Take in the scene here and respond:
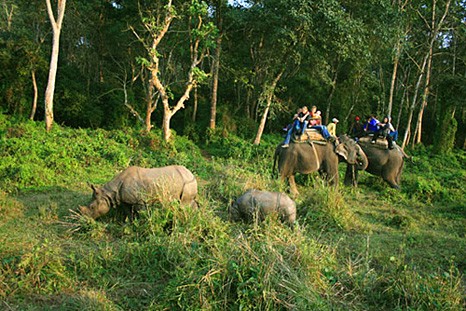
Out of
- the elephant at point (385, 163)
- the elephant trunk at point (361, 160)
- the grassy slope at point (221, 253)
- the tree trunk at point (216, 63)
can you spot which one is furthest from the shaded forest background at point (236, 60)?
the grassy slope at point (221, 253)

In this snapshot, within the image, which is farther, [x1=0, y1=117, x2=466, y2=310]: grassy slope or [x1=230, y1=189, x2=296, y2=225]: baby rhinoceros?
[x1=230, y1=189, x2=296, y2=225]: baby rhinoceros

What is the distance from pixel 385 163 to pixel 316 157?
2338 millimetres

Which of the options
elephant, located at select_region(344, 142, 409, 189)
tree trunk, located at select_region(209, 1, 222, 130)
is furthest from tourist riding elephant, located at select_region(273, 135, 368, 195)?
tree trunk, located at select_region(209, 1, 222, 130)

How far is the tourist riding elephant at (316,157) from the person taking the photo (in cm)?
1073

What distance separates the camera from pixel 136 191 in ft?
23.4

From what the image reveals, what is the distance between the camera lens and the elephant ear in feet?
37.0

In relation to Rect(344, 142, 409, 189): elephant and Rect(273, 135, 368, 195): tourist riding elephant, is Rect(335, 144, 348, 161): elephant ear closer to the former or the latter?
Rect(273, 135, 368, 195): tourist riding elephant

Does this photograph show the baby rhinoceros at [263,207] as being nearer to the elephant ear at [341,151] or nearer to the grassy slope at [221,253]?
the grassy slope at [221,253]

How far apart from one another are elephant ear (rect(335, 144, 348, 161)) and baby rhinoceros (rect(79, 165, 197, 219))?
203 inches

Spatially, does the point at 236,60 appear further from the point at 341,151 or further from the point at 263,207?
the point at 263,207

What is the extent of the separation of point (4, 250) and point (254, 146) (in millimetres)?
12272

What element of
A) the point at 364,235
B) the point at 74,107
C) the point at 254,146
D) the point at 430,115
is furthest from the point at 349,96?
the point at 364,235

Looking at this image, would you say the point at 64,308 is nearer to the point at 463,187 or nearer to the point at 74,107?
the point at 463,187

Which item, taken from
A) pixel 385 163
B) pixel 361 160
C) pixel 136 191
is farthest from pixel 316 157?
pixel 136 191
